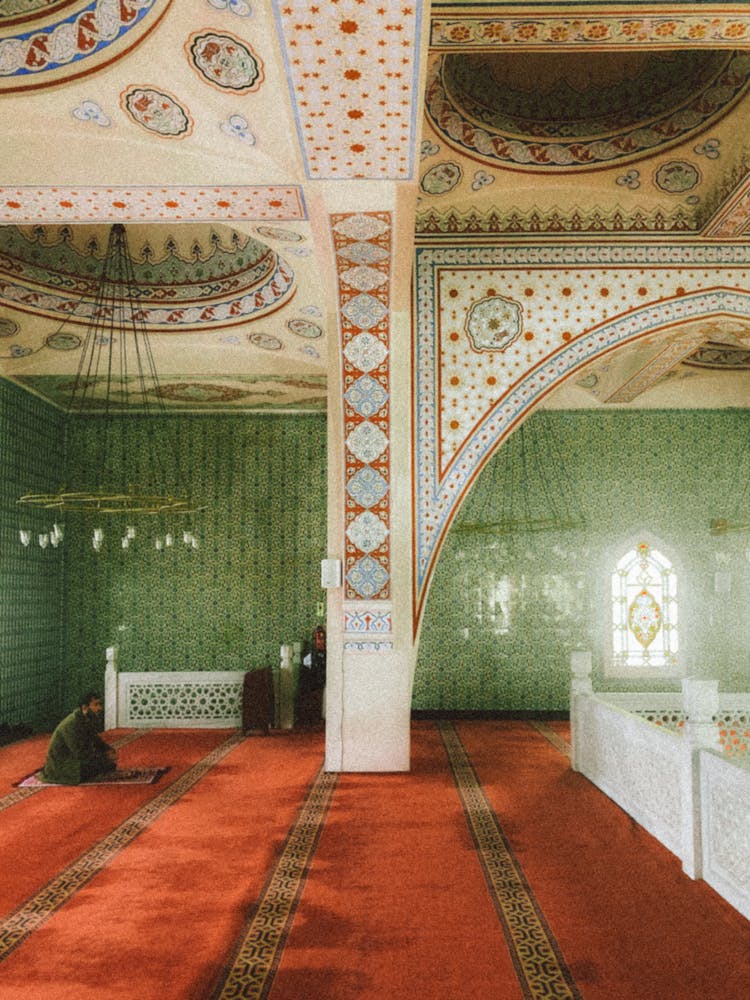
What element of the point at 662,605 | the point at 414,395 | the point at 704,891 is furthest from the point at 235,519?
the point at 704,891

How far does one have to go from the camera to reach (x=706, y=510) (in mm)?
9539

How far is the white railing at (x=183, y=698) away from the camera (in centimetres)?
859

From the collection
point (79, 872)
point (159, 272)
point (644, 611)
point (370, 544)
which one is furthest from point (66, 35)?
point (644, 611)

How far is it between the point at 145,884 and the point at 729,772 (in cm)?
279

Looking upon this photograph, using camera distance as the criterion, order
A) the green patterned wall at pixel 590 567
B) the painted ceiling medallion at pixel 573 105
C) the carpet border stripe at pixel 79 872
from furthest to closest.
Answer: the green patterned wall at pixel 590 567, the painted ceiling medallion at pixel 573 105, the carpet border stripe at pixel 79 872

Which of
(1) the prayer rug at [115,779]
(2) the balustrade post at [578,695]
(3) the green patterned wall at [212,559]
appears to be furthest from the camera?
(3) the green patterned wall at [212,559]

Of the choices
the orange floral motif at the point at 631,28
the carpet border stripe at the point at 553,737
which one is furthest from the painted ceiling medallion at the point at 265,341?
the carpet border stripe at the point at 553,737

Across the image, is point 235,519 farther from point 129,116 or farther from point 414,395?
point 129,116

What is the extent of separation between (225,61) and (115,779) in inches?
192

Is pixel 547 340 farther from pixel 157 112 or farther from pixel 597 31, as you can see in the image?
A: pixel 157 112

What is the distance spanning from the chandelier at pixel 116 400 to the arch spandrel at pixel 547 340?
7.45ft

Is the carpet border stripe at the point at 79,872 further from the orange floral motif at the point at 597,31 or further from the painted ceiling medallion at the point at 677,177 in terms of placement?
the painted ceiling medallion at the point at 677,177

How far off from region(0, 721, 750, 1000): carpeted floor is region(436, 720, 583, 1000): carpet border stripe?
12mm

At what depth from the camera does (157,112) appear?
4.17 meters
